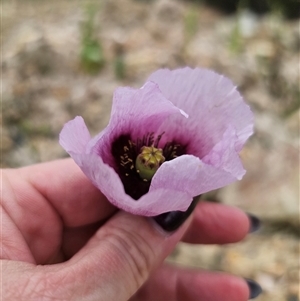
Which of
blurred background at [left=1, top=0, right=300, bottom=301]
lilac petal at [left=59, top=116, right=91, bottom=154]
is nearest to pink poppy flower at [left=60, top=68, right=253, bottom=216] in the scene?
lilac petal at [left=59, top=116, right=91, bottom=154]

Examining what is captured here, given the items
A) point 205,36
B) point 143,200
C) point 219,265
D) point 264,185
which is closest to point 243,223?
point 219,265

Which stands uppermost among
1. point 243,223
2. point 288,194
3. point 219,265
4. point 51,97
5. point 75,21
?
point 75,21

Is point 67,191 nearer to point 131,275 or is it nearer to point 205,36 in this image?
point 131,275

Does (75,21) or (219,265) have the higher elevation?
(75,21)

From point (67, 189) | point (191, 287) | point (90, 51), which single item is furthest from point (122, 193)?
point (90, 51)

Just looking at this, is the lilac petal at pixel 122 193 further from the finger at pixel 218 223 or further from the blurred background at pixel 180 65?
the blurred background at pixel 180 65
